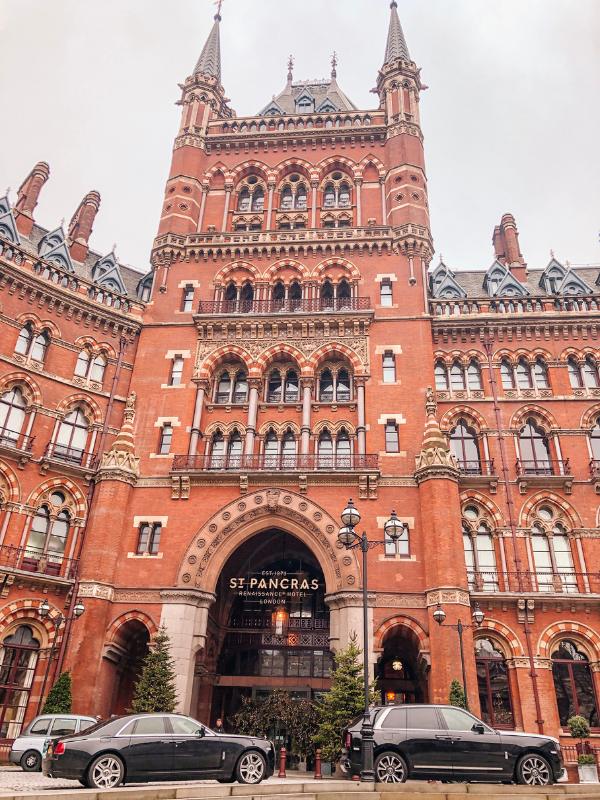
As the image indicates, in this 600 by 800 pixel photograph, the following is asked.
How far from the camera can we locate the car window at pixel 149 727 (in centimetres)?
1252

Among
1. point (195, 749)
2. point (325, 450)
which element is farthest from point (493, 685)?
point (195, 749)

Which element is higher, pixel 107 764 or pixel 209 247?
pixel 209 247

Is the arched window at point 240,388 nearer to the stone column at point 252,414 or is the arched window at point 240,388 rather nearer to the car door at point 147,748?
the stone column at point 252,414

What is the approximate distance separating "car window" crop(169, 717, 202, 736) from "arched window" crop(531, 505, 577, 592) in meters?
19.2

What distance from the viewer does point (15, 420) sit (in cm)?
2891

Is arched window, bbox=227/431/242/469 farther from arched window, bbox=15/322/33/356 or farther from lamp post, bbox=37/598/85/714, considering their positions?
arched window, bbox=15/322/33/356

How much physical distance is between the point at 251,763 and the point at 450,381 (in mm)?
23185

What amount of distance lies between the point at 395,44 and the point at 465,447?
100ft

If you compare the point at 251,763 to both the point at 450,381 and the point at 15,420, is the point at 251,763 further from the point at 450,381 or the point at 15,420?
the point at 450,381

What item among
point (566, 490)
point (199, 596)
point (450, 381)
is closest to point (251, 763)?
point (199, 596)

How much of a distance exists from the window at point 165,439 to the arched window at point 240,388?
3.62 m

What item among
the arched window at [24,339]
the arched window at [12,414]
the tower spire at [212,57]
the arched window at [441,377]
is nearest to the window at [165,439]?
the arched window at [12,414]

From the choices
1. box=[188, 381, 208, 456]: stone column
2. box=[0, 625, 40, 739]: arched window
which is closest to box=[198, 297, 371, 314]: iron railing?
box=[188, 381, 208, 456]: stone column

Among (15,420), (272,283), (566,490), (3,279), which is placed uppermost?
(272,283)
